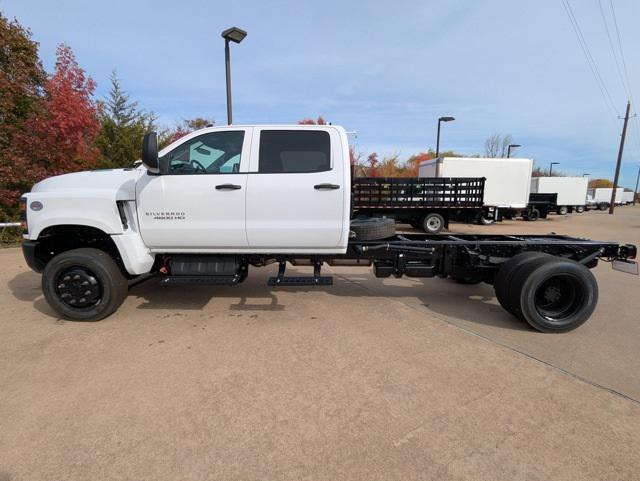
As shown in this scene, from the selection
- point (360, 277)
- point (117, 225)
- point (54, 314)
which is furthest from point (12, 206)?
point (360, 277)

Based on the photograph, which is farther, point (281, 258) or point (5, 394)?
point (281, 258)

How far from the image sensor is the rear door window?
3.95 m

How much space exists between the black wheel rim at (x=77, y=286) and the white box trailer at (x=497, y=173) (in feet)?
51.7

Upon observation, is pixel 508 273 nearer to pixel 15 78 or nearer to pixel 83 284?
pixel 83 284

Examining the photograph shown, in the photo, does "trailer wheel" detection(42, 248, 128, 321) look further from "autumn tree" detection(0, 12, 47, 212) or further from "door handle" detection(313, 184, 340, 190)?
"autumn tree" detection(0, 12, 47, 212)

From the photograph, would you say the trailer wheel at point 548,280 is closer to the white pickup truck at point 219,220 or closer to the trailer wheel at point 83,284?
the white pickup truck at point 219,220

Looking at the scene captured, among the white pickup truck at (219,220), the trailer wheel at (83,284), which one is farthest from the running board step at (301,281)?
the trailer wheel at (83,284)

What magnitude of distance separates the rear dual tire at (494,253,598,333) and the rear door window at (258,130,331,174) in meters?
2.53

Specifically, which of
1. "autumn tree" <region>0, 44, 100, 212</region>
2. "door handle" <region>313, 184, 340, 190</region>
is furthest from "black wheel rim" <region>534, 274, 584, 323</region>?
"autumn tree" <region>0, 44, 100, 212</region>

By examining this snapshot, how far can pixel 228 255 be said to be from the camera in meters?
4.23

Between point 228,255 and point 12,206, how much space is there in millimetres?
10548

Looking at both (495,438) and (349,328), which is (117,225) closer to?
(349,328)

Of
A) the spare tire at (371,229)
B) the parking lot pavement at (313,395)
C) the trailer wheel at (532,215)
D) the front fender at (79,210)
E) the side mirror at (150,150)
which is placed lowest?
the parking lot pavement at (313,395)

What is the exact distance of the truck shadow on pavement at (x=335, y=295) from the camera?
14.8ft
